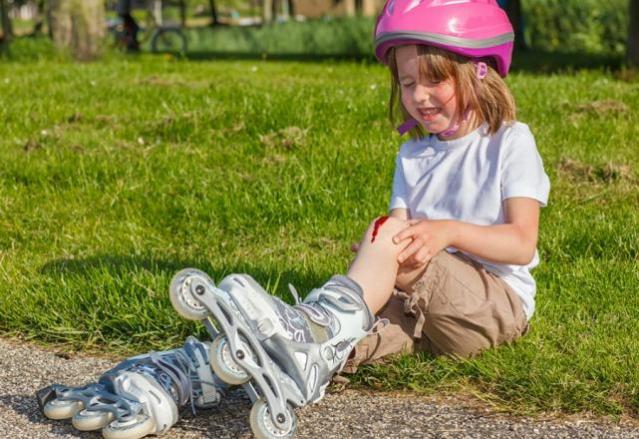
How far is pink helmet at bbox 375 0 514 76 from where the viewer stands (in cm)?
314

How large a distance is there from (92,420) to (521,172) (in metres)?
1.44

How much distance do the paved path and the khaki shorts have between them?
22 centimetres

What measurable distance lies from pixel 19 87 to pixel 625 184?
5.04 metres

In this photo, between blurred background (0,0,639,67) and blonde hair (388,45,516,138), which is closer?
blonde hair (388,45,516,138)

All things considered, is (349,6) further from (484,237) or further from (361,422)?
(361,422)

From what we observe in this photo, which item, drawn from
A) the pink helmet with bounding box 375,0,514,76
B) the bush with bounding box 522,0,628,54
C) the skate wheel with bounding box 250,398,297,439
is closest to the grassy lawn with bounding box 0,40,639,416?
the skate wheel with bounding box 250,398,297,439

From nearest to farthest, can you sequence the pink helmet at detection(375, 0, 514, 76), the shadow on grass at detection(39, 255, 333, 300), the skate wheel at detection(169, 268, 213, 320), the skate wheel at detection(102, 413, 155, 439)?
1. the skate wheel at detection(169, 268, 213, 320)
2. the skate wheel at detection(102, 413, 155, 439)
3. the pink helmet at detection(375, 0, 514, 76)
4. the shadow on grass at detection(39, 255, 333, 300)

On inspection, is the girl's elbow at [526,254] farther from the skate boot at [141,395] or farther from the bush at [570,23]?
the bush at [570,23]

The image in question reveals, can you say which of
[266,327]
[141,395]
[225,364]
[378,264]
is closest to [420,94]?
[378,264]

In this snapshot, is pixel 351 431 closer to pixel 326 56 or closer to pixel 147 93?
pixel 147 93

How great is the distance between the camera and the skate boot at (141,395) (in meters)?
2.79

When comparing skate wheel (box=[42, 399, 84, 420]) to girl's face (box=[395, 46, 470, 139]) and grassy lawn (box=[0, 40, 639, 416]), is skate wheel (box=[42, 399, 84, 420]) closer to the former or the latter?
grassy lawn (box=[0, 40, 639, 416])

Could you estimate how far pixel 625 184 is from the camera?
5.38 m

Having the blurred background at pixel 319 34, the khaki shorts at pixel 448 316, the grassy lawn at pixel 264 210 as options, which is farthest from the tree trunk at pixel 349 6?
the khaki shorts at pixel 448 316
